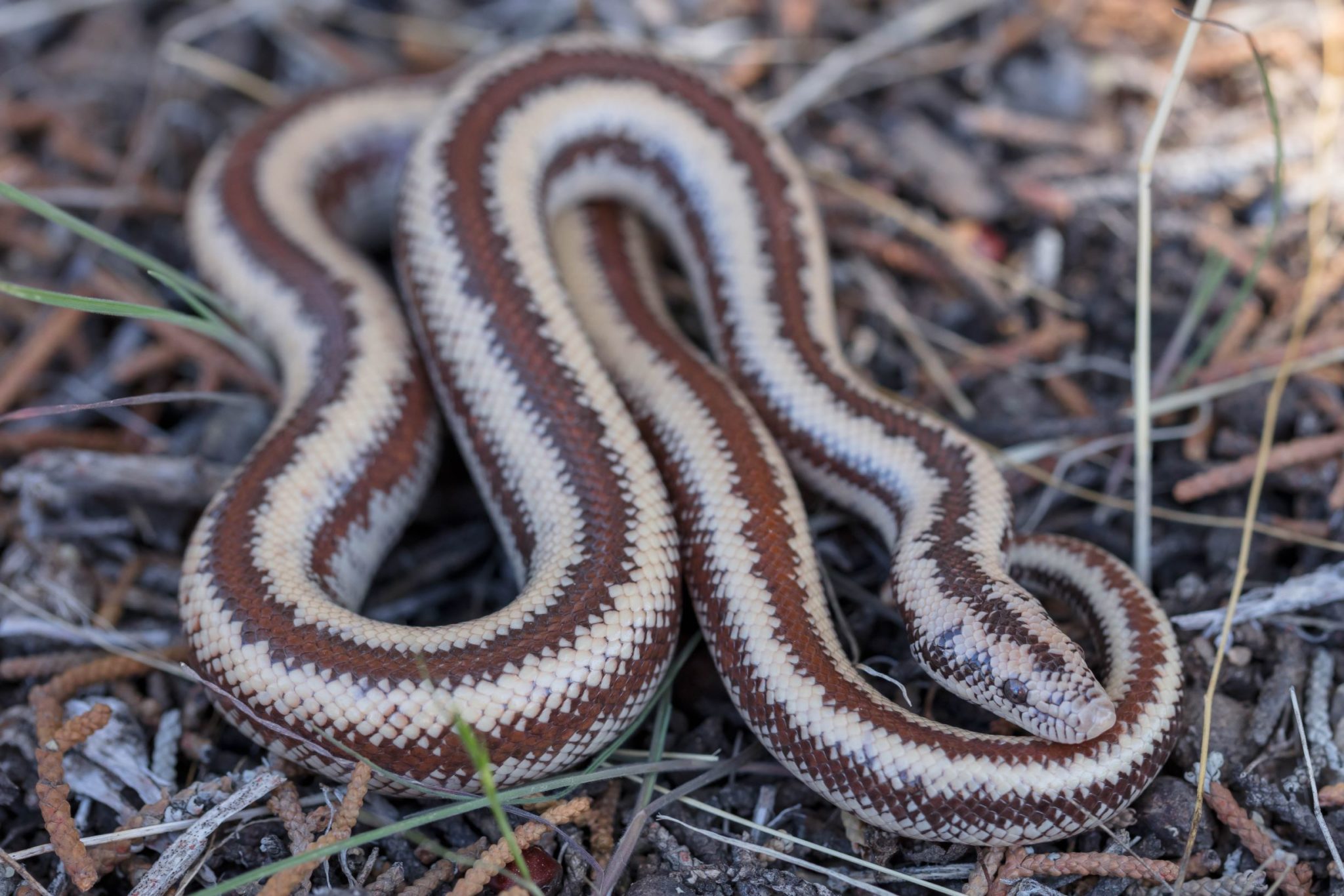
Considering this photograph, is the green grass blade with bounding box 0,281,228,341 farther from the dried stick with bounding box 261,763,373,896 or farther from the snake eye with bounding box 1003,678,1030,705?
the snake eye with bounding box 1003,678,1030,705

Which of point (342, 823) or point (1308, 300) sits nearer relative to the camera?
point (342, 823)

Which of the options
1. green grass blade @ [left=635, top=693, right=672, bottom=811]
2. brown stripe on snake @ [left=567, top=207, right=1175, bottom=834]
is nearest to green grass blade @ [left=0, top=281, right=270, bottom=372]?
brown stripe on snake @ [left=567, top=207, right=1175, bottom=834]

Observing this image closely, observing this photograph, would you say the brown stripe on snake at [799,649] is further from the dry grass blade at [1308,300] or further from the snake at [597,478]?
the dry grass blade at [1308,300]

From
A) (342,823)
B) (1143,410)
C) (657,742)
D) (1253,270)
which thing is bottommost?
(657,742)

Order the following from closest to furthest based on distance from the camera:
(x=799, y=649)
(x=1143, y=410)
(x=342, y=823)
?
1. (x=342, y=823)
2. (x=799, y=649)
3. (x=1143, y=410)

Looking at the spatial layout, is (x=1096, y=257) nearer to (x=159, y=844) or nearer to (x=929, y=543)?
(x=929, y=543)

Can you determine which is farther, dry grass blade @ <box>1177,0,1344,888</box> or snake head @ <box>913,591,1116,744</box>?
dry grass blade @ <box>1177,0,1344,888</box>

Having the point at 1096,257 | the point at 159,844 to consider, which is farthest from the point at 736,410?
the point at 159,844

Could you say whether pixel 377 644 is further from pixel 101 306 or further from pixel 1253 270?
pixel 1253 270

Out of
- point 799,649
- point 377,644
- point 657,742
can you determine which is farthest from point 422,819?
point 799,649
